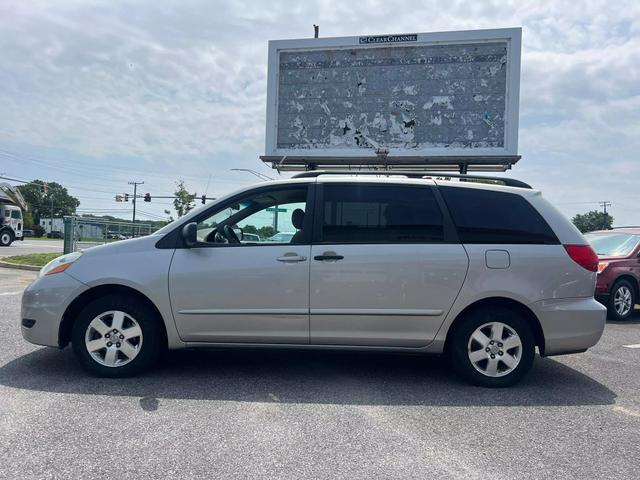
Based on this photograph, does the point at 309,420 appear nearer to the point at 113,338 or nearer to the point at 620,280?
the point at 113,338

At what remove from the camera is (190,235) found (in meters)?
4.29

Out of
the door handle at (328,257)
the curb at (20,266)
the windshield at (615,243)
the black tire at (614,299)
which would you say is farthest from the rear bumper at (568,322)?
the curb at (20,266)

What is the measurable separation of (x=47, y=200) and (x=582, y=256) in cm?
11560

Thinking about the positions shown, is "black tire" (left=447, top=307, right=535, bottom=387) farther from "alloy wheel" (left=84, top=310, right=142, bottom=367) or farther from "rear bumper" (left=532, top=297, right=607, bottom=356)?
"alloy wheel" (left=84, top=310, right=142, bottom=367)

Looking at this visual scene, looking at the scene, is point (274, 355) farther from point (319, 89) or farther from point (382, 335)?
point (319, 89)

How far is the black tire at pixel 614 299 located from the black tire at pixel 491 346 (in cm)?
504

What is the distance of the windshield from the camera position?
8.83 metres

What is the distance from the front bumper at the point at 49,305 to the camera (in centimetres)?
433

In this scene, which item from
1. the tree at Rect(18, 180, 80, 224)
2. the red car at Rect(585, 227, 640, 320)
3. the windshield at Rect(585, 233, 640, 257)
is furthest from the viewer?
the tree at Rect(18, 180, 80, 224)

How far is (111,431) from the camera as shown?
3.28 m

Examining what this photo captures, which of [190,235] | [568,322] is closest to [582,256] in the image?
[568,322]

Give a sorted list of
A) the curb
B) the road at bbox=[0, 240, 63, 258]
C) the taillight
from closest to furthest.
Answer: the taillight, the curb, the road at bbox=[0, 240, 63, 258]

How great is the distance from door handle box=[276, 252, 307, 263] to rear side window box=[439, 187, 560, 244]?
1.42m

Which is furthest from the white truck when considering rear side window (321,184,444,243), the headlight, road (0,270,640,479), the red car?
the red car
